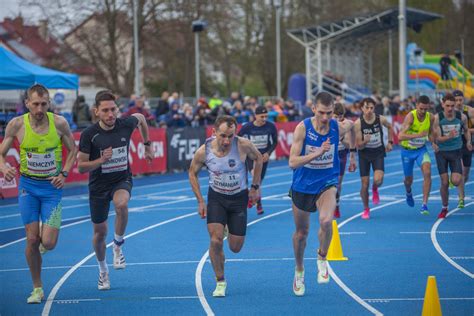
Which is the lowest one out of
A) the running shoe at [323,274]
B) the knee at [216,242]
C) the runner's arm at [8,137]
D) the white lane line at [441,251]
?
the white lane line at [441,251]

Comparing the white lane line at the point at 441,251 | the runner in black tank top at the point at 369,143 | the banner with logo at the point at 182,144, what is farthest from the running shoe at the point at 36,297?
the banner with logo at the point at 182,144

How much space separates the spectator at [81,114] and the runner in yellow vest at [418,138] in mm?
10841

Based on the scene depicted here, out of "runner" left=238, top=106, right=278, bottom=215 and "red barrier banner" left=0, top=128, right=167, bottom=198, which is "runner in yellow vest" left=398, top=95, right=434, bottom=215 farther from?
"red barrier banner" left=0, top=128, right=167, bottom=198

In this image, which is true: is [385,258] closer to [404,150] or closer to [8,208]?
[404,150]

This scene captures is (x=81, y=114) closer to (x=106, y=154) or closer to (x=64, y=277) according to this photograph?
(x=64, y=277)

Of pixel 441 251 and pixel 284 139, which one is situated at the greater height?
pixel 284 139

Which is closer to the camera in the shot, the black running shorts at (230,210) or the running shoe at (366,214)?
the black running shorts at (230,210)

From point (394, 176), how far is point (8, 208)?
1174 centimetres

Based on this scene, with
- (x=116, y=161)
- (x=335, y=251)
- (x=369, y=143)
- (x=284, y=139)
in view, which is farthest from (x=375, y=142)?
(x=284, y=139)

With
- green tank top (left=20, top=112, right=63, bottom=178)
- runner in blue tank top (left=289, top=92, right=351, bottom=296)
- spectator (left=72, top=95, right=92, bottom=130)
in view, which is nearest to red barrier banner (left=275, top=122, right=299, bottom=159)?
spectator (left=72, top=95, right=92, bottom=130)

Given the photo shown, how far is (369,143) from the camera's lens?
17438mm

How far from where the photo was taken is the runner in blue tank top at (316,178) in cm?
1002

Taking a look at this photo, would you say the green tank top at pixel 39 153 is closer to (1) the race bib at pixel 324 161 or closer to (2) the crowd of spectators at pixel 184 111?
(1) the race bib at pixel 324 161

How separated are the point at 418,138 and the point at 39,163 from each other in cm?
888
